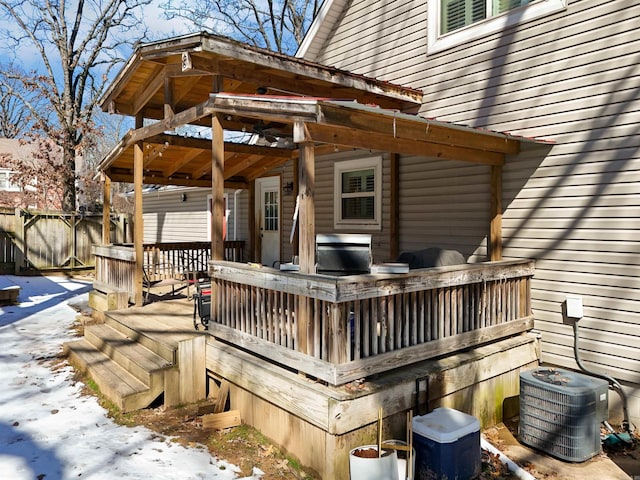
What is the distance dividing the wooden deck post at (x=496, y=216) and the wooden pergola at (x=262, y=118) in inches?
0.5

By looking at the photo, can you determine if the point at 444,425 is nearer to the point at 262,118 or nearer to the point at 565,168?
the point at 262,118

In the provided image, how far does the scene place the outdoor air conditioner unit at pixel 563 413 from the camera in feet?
13.4

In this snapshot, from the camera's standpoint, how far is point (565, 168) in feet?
16.6

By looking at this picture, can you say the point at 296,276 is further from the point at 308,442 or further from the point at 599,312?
the point at 599,312

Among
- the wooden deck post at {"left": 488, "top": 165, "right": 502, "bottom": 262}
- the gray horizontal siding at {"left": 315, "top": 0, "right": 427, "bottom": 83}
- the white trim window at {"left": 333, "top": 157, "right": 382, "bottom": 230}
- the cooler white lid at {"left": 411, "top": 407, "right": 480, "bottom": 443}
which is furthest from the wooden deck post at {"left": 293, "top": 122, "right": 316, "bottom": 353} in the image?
the gray horizontal siding at {"left": 315, "top": 0, "right": 427, "bottom": 83}

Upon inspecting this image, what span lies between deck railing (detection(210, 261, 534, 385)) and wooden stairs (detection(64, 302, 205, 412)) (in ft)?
1.91

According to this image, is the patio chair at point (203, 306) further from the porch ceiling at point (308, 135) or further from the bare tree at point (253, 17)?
the bare tree at point (253, 17)

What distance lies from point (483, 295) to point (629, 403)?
1.73 meters

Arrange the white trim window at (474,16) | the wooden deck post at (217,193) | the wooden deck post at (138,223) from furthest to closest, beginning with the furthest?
the wooden deck post at (138,223) → the white trim window at (474,16) → the wooden deck post at (217,193)

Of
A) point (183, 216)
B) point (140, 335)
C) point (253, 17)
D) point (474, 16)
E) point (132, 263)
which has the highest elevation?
point (253, 17)

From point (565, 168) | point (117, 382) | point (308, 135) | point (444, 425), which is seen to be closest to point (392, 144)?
point (308, 135)

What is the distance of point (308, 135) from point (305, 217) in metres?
0.66

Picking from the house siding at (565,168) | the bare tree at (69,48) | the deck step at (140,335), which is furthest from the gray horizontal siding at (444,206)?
the bare tree at (69,48)

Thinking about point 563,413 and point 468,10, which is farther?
point 468,10
